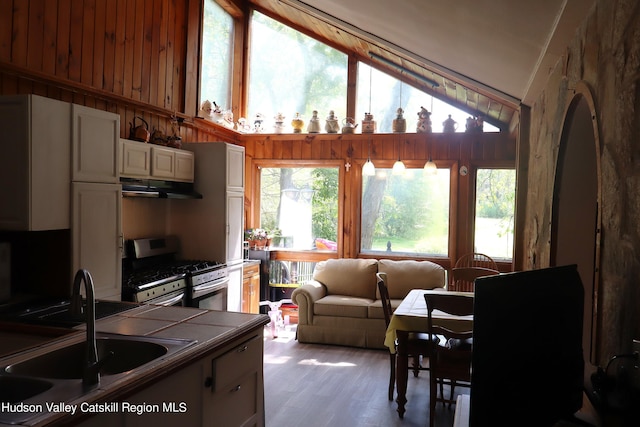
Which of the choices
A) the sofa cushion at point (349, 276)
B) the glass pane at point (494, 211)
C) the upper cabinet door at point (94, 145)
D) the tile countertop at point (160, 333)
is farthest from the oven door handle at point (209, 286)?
the glass pane at point (494, 211)

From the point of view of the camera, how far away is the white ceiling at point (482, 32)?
7.44 ft

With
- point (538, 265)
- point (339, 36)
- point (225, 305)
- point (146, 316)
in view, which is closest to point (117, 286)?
point (146, 316)

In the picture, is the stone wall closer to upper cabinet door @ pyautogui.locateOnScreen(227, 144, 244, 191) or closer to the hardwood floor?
the hardwood floor

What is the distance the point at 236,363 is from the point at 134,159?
98.8 inches

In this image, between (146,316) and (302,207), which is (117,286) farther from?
(302,207)

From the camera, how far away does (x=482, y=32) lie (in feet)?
9.43

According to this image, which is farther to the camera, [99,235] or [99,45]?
[99,45]

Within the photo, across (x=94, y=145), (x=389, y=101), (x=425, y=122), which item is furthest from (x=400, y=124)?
(x=94, y=145)

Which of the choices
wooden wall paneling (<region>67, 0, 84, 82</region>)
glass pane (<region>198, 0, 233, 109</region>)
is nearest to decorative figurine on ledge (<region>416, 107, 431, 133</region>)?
glass pane (<region>198, 0, 233, 109</region>)

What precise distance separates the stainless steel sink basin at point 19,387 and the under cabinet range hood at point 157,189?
7.77ft

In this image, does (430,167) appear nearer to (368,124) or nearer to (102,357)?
(368,124)

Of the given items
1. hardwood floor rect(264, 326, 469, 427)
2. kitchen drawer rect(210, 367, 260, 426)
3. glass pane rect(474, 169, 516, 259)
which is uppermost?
glass pane rect(474, 169, 516, 259)

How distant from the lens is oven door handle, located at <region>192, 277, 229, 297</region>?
4551mm

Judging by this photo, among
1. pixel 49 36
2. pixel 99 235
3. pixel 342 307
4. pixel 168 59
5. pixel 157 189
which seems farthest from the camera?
pixel 342 307
